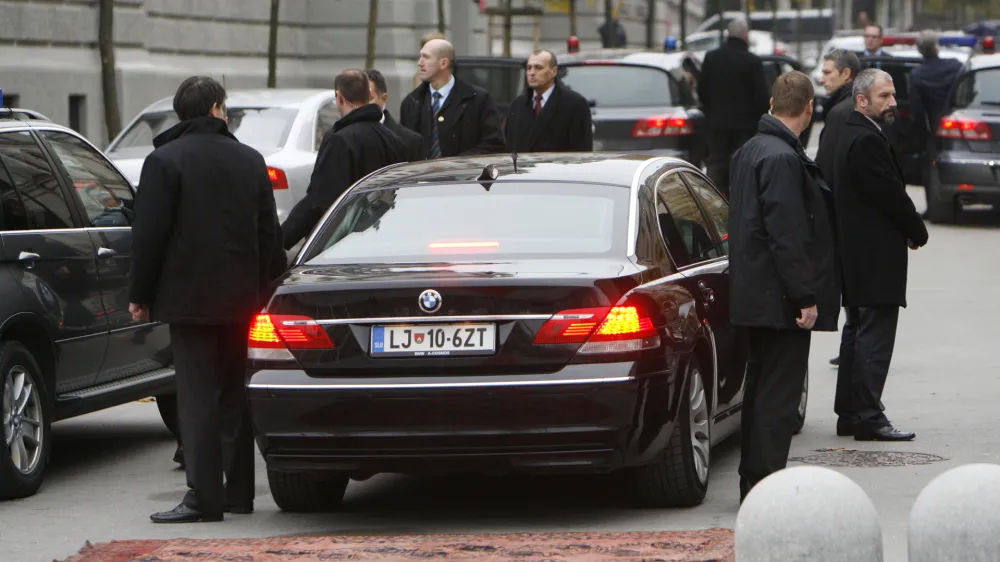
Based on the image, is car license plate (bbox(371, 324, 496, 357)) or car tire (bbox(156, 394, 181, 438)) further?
car tire (bbox(156, 394, 181, 438))

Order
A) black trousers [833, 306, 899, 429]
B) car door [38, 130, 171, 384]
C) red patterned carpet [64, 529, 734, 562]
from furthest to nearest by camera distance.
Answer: black trousers [833, 306, 899, 429] → car door [38, 130, 171, 384] → red patterned carpet [64, 529, 734, 562]

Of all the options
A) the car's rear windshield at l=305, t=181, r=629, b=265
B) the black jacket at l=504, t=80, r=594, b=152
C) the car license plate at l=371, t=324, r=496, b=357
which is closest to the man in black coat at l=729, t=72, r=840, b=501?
the car's rear windshield at l=305, t=181, r=629, b=265

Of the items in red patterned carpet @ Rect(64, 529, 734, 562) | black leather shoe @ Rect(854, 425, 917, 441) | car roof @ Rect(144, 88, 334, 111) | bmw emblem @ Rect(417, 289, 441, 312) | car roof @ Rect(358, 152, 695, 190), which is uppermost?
car roof @ Rect(358, 152, 695, 190)

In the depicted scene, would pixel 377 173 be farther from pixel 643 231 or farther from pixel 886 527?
pixel 886 527

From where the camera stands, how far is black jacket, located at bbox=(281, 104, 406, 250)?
9.44 metres

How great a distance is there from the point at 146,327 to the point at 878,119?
377 cm

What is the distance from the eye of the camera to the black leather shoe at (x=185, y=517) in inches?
303

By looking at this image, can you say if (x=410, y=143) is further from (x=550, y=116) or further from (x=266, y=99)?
(x=266, y=99)

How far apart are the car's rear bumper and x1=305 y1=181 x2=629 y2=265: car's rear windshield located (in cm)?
59

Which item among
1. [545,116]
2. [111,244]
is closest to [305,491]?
[111,244]

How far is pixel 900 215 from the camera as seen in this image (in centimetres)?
916

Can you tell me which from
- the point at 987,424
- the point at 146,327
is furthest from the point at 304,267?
the point at 987,424

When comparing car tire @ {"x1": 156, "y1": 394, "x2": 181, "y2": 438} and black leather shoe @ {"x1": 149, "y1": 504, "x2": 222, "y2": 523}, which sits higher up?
black leather shoe @ {"x1": 149, "y1": 504, "x2": 222, "y2": 523}

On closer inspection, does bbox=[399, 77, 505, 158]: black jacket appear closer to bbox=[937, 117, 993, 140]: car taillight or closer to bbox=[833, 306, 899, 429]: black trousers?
bbox=[833, 306, 899, 429]: black trousers
